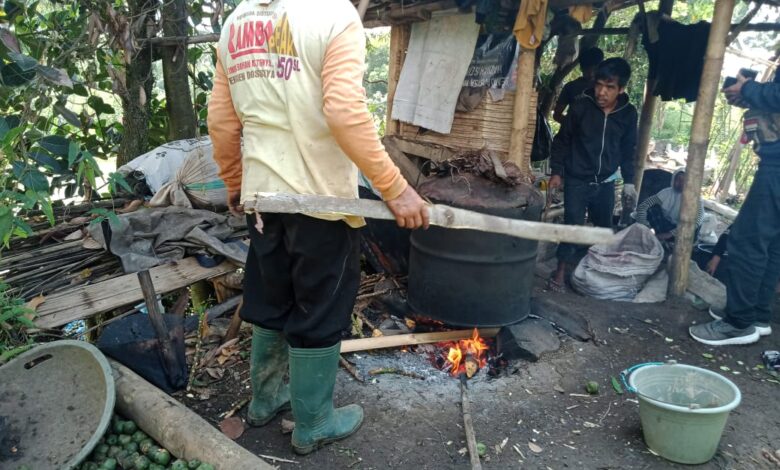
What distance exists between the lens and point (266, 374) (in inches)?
120

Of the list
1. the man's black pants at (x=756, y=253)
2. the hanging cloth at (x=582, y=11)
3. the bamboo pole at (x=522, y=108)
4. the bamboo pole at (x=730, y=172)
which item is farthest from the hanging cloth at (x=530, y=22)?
the bamboo pole at (x=730, y=172)

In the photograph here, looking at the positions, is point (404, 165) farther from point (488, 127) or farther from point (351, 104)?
point (351, 104)

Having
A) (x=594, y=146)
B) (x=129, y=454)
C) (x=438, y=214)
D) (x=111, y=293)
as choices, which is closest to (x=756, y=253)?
(x=594, y=146)

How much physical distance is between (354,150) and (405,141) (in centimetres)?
451

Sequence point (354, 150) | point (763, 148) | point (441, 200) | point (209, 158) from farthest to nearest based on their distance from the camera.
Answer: point (209, 158), point (763, 148), point (441, 200), point (354, 150)

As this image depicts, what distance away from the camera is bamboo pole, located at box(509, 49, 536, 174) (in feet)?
17.1

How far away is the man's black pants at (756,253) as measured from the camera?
416 centimetres

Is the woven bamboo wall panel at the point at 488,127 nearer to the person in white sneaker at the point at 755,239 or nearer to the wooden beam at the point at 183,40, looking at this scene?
the person in white sneaker at the point at 755,239

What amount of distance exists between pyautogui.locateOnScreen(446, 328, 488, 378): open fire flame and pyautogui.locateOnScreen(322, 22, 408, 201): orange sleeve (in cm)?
199

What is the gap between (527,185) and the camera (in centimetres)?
409

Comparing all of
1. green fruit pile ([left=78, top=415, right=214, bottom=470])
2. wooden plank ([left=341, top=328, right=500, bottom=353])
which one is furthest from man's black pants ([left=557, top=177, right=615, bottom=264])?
green fruit pile ([left=78, top=415, right=214, bottom=470])

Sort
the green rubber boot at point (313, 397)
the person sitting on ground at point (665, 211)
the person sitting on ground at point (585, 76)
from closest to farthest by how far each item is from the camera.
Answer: the green rubber boot at point (313, 397) → the person sitting on ground at point (665, 211) → the person sitting on ground at point (585, 76)

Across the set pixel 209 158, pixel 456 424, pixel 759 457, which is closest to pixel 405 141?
pixel 209 158

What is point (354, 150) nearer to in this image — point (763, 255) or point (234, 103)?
point (234, 103)
